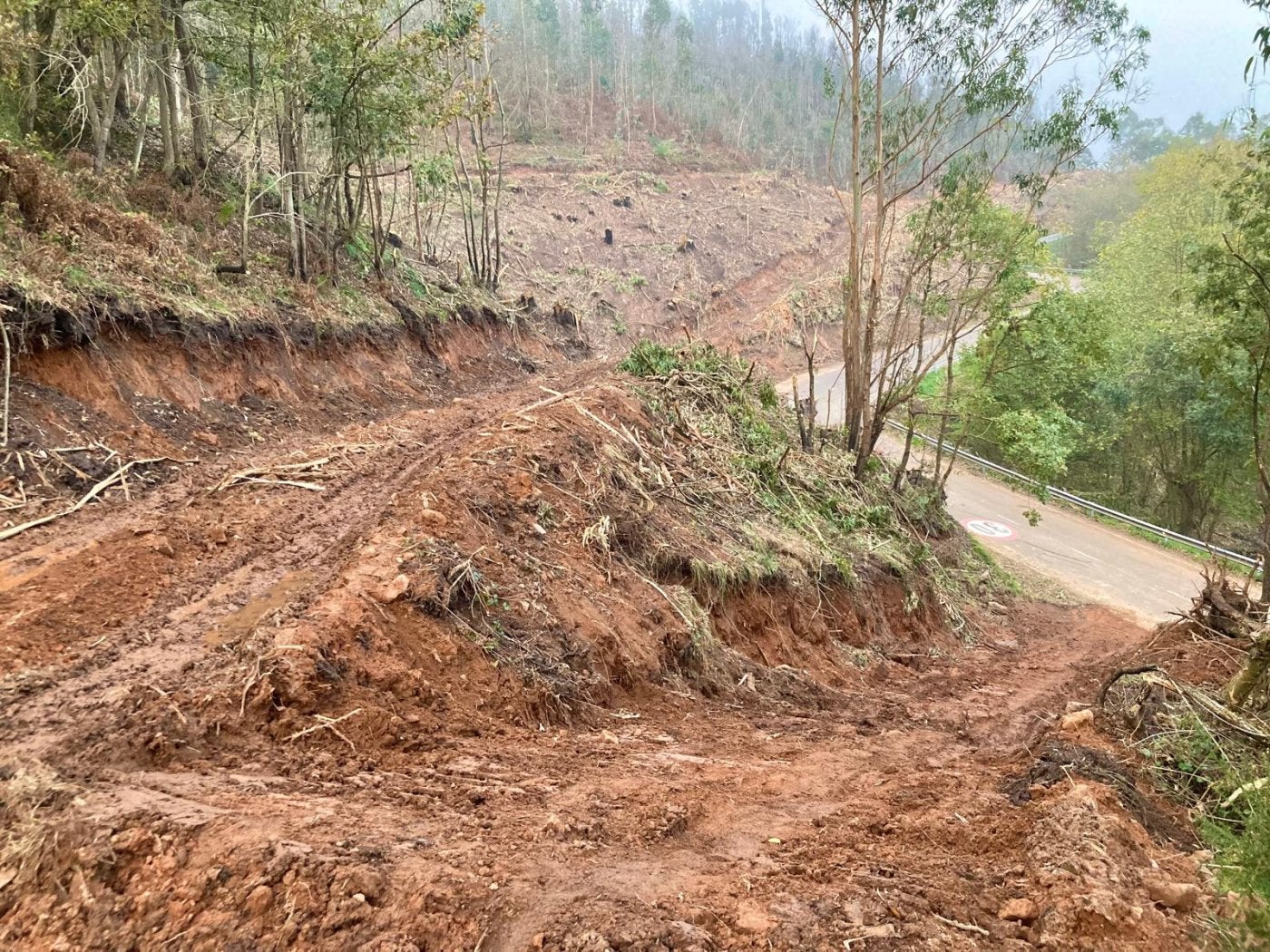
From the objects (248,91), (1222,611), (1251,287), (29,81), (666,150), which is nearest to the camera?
(1222,611)

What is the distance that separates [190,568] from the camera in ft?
18.7

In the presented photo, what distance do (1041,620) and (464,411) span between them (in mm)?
12865

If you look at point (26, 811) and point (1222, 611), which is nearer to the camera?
point (26, 811)

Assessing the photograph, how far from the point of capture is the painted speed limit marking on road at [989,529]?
21406 mm

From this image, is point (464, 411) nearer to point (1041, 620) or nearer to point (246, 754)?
point (246, 754)

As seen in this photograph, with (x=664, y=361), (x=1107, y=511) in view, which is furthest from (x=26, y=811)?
(x=1107, y=511)

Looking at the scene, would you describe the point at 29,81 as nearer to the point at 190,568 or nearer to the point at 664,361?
the point at 190,568

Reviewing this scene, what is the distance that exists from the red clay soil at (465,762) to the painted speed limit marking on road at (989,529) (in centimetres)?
1466

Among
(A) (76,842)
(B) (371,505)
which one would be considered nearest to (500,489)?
(B) (371,505)

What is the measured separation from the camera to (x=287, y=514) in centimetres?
679

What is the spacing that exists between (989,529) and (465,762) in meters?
21.2

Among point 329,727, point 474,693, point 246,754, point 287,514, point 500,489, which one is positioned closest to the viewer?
point 246,754

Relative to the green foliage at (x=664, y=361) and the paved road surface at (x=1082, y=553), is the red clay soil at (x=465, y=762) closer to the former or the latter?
the green foliage at (x=664, y=361)

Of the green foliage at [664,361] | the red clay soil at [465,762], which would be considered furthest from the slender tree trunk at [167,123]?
the green foliage at [664,361]
